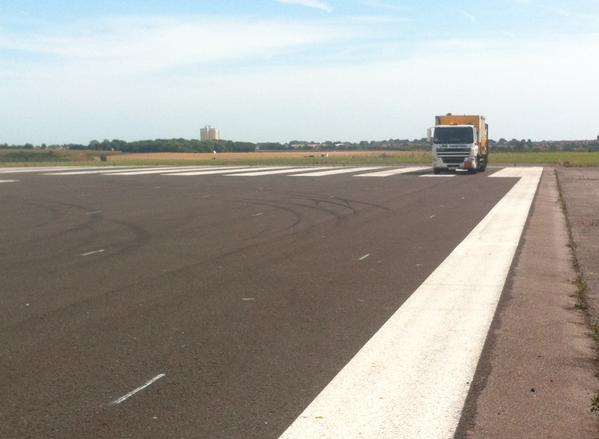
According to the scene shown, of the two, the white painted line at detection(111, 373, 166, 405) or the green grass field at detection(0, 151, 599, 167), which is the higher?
the white painted line at detection(111, 373, 166, 405)

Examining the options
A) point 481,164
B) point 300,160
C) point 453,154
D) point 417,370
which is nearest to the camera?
point 417,370

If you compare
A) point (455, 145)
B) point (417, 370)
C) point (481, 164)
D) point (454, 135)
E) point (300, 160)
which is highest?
point (454, 135)

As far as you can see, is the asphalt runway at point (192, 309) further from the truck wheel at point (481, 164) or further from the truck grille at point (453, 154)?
the truck wheel at point (481, 164)

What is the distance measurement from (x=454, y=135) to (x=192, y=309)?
31838 mm

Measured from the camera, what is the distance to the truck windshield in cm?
3897

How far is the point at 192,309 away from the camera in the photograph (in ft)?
28.8

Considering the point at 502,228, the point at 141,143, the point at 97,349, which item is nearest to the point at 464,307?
the point at 97,349

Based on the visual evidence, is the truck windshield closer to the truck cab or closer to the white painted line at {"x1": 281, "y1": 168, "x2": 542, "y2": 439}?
the truck cab

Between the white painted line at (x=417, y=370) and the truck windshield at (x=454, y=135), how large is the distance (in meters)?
28.2

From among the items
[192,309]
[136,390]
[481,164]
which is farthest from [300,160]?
[136,390]

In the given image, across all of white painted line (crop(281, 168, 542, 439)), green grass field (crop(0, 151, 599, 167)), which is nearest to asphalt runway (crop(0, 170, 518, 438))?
white painted line (crop(281, 168, 542, 439))

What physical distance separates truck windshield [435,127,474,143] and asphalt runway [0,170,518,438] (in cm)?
1906

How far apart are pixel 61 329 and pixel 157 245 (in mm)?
6310

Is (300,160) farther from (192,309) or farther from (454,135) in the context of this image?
(192,309)
